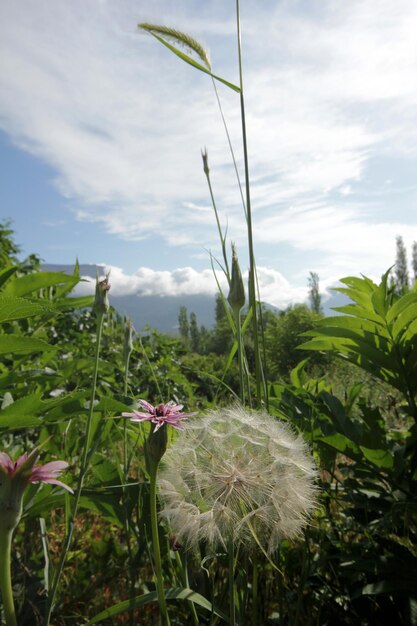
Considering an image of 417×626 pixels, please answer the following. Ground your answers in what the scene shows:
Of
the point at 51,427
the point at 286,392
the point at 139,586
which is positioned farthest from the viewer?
the point at 51,427

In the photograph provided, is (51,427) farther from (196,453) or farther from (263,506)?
(263,506)

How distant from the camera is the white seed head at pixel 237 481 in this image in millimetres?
957

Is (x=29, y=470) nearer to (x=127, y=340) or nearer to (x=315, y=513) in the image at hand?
(x=127, y=340)

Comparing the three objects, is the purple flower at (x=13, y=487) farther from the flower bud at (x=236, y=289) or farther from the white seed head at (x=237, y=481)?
the flower bud at (x=236, y=289)

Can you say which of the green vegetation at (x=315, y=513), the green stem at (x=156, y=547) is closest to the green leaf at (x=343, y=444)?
the green vegetation at (x=315, y=513)

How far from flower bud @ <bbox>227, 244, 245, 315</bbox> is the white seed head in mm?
245

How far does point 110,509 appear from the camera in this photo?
1256 millimetres

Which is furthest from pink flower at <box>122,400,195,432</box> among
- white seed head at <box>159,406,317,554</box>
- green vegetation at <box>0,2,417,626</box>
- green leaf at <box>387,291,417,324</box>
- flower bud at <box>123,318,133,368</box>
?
green leaf at <box>387,291,417,324</box>

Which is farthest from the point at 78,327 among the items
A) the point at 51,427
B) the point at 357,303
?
the point at 357,303

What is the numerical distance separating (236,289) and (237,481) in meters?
0.42

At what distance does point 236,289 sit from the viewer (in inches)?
44.4

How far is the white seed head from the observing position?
957 mm

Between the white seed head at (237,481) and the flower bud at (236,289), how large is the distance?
0.24 meters

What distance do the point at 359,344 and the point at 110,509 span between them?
0.88 meters
